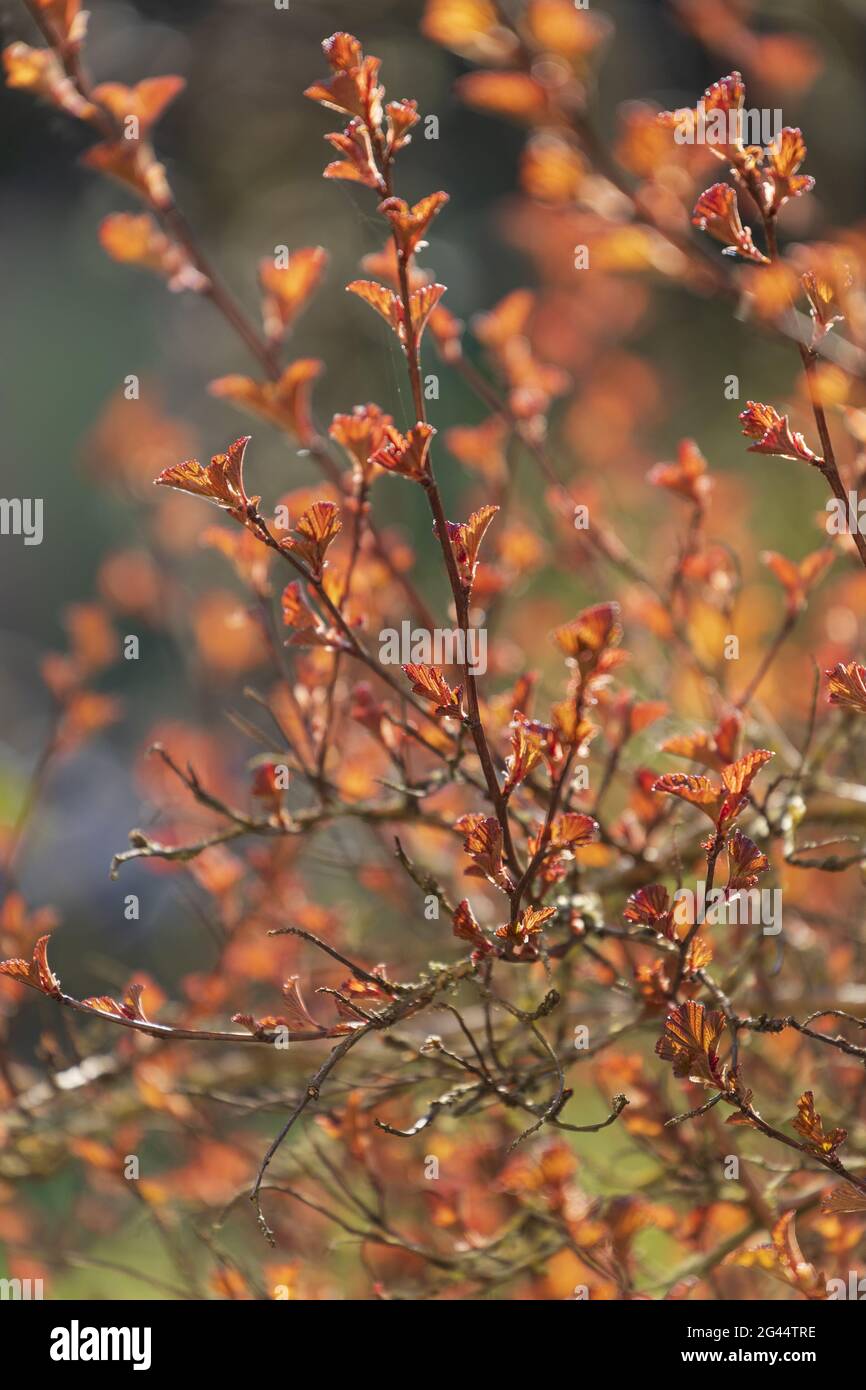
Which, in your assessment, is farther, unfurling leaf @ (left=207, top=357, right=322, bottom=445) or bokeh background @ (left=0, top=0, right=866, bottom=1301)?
bokeh background @ (left=0, top=0, right=866, bottom=1301)

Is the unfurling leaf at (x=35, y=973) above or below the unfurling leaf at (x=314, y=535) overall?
below

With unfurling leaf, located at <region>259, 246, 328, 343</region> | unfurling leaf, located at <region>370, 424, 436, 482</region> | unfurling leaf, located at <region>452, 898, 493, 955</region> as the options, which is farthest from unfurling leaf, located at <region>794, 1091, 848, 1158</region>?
unfurling leaf, located at <region>259, 246, 328, 343</region>

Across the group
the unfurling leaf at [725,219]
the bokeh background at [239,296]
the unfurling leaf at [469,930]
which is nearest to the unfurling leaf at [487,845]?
the unfurling leaf at [469,930]

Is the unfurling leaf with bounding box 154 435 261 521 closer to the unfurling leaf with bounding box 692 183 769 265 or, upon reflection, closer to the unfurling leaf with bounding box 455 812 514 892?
the unfurling leaf with bounding box 455 812 514 892

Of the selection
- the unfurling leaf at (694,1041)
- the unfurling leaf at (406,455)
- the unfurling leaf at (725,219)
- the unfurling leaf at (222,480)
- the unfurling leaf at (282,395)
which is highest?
the unfurling leaf at (282,395)

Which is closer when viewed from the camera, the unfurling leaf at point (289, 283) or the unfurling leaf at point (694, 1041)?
the unfurling leaf at point (694, 1041)

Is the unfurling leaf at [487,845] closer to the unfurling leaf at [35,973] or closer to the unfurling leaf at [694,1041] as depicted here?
the unfurling leaf at [694,1041]

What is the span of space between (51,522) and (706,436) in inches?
110

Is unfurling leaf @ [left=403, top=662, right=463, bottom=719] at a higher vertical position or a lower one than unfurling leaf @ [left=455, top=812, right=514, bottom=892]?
higher

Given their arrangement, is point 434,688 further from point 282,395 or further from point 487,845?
point 282,395

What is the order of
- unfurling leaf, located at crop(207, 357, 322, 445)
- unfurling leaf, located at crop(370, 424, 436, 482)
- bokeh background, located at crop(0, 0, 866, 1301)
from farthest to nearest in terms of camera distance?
bokeh background, located at crop(0, 0, 866, 1301)
unfurling leaf, located at crop(207, 357, 322, 445)
unfurling leaf, located at crop(370, 424, 436, 482)

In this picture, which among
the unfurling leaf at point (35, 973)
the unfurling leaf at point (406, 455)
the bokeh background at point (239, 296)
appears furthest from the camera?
the bokeh background at point (239, 296)

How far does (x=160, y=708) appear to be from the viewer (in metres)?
4.46

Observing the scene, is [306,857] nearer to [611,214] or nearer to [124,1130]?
[124,1130]
